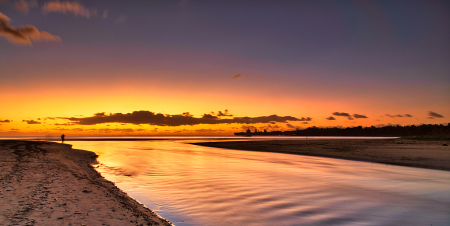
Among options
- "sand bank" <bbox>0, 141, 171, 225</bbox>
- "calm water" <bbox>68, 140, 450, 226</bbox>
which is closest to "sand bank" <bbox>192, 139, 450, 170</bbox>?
"calm water" <bbox>68, 140, 450, 226</bbox>

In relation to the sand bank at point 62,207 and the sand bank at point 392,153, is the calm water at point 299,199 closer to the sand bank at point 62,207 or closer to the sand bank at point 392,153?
the sand bank at point 62,207

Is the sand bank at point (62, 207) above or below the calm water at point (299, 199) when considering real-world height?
above

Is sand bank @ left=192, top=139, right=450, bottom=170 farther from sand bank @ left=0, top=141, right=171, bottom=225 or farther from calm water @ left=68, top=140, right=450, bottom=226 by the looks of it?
sand bank @ left=0, top=141, right=171, bottom=225

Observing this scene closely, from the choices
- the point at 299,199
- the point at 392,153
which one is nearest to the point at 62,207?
the point at 299,199

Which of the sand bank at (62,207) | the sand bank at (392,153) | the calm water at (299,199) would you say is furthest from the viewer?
the sand bank at (392,153)

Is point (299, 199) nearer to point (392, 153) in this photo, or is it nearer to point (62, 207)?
point (62, 207)

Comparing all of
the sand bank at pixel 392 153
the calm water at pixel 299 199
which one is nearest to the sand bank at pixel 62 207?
the calm water at pixel 299 199

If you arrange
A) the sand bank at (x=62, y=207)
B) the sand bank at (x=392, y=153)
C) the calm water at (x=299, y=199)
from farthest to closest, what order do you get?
the sand bank at (x=392, y=153), the calm water at (x=299, y=199), the sand bank at (x=62, y=207)

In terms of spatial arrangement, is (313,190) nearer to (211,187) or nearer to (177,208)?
(211,187)

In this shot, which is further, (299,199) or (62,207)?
(299,199)

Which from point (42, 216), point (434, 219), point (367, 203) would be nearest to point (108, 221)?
point (42, 216)

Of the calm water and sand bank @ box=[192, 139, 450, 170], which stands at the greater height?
sand bank @ box=[192, 139, 450, 170]

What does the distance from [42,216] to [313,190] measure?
9.98 meters

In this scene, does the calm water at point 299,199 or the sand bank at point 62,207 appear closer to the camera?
the sand bank at point 62,207
